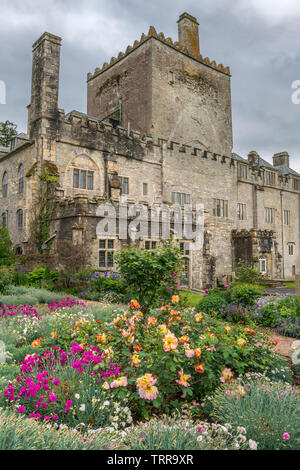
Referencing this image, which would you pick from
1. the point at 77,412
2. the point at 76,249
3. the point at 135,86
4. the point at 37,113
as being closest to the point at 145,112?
the point at 135,86

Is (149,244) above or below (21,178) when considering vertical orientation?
Answer: below

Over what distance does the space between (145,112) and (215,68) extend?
32.8ft

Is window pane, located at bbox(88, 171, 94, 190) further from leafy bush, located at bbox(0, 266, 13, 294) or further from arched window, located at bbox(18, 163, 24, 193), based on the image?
leafy bush, located at bbox(0, 266, 13, 294)

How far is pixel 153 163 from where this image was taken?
23.3 m

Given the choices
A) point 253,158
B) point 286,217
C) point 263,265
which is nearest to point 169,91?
point 253,158

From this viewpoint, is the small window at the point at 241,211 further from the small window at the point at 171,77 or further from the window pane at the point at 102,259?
the window pane at the point at 102,259

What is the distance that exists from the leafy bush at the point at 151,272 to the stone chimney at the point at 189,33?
2736 centimetres

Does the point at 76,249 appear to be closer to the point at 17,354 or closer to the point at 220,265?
the point at 17,354

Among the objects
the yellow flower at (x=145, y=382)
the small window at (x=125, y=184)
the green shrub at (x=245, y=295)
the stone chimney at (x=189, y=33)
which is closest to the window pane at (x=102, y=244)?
the small window at (x=125, y=184)

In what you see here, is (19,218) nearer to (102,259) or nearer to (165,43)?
(102,259)

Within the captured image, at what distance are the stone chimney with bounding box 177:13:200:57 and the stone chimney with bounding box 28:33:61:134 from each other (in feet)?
46.1

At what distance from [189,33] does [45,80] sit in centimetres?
1667

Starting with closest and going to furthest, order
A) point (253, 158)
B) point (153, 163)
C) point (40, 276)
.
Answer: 1. point (40, 276)
2. point (153, 163)
3. point (253, 158)
